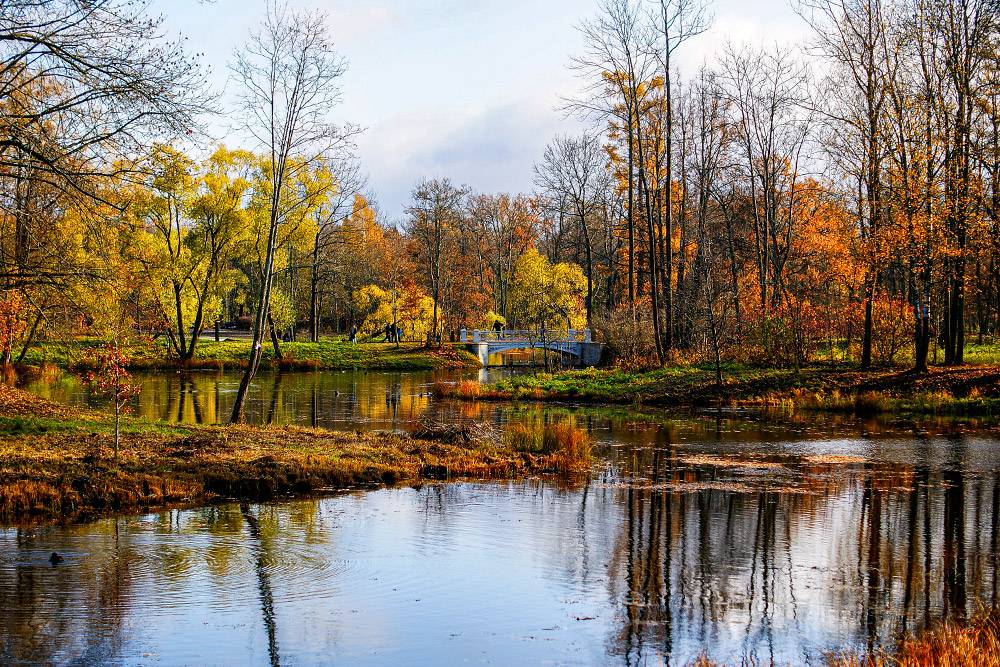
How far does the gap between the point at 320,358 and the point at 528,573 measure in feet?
155

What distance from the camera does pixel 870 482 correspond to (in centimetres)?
1744

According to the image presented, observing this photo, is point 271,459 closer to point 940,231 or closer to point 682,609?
point 682,609

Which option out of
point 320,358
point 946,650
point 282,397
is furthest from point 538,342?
point 946,650

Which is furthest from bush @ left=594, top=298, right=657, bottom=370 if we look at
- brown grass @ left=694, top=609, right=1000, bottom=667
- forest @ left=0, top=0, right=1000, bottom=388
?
brown grass @ left=694, top=609, right=1000, bottom=667

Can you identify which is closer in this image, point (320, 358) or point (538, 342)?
point (320, 358)

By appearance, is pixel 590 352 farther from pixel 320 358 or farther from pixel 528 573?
pixel 528 573

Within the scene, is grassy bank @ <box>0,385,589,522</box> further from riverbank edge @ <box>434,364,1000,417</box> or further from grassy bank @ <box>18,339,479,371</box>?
grassy bank @ <box>18,339,479,371</box>

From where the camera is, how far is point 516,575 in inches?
449

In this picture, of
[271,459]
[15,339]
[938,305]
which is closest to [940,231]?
[938,305]

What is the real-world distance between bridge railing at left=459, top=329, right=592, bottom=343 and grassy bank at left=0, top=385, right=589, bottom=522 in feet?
117

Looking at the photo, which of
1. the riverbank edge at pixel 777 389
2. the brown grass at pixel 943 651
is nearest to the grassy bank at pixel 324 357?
the riverbank edge at pixel 777 389

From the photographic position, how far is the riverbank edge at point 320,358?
52.0 m

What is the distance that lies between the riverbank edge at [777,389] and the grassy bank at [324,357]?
60.2 feet

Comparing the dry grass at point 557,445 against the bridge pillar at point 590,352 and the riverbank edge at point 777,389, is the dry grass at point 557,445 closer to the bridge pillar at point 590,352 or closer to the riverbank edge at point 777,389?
the riverbank edge at point 777,389
